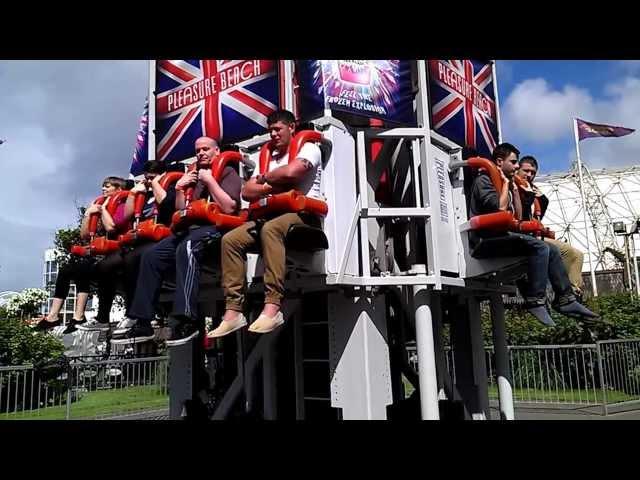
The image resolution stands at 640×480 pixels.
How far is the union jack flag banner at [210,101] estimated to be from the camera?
6.35m

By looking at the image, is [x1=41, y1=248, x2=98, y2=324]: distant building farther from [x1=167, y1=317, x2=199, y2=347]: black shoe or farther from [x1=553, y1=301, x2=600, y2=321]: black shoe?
[x1=553, y1=301, x2=600, y2=321]: black shoe

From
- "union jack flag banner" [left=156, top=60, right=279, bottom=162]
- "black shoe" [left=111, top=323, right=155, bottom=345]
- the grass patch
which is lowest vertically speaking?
the grass patch

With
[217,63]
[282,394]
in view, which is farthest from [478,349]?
[217,63]

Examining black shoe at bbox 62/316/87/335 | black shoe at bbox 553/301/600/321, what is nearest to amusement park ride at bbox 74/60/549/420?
black shoe at bbox 553/301/600/321

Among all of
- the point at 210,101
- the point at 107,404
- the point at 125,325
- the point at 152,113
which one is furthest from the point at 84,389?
the point at 210,101

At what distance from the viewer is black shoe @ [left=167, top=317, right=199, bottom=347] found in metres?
5.11

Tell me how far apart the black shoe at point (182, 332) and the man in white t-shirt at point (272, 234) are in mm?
324

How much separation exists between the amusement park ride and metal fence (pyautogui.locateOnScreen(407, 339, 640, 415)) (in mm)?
5460

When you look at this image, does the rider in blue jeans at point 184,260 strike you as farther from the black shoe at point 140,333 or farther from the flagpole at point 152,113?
the flagpole at point 152,113

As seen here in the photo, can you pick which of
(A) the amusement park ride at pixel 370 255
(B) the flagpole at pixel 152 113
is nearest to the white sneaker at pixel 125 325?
(A) the amusement park ride at pixel 370 255

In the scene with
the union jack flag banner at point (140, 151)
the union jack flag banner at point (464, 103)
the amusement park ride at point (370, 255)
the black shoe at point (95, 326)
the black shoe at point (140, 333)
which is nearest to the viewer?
the black shoe at point (140, 333)

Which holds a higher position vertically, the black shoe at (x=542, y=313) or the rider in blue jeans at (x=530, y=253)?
the rider in blue jeans at (x=530, y=253)
